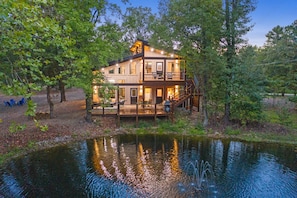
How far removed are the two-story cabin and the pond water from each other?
8.46 m

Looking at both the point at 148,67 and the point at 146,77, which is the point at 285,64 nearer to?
the point at 148,67

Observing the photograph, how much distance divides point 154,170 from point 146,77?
1267 centimetres

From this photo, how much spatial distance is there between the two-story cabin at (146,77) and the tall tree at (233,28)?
554 cm

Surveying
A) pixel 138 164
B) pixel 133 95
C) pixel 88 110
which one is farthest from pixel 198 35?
pixel 138 164

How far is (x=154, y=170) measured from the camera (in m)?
10.6

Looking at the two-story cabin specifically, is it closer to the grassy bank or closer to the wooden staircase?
the wooden staircase

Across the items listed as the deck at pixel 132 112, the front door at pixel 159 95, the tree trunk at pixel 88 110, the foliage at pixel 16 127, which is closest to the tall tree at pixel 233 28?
the deck at pixel 132 112

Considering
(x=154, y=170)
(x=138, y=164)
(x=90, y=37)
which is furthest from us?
(x=90, y=37)

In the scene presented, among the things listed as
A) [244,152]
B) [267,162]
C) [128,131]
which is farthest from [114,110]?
[267,162]

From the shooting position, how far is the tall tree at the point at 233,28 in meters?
16.1

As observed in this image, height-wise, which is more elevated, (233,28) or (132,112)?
(233,28)

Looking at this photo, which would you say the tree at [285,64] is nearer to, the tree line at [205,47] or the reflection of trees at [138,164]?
the tree line at [205,47]

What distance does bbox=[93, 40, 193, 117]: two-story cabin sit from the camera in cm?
2183

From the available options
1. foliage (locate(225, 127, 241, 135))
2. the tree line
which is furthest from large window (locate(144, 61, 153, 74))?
foliage (locate(225, 127, 241, 135))
